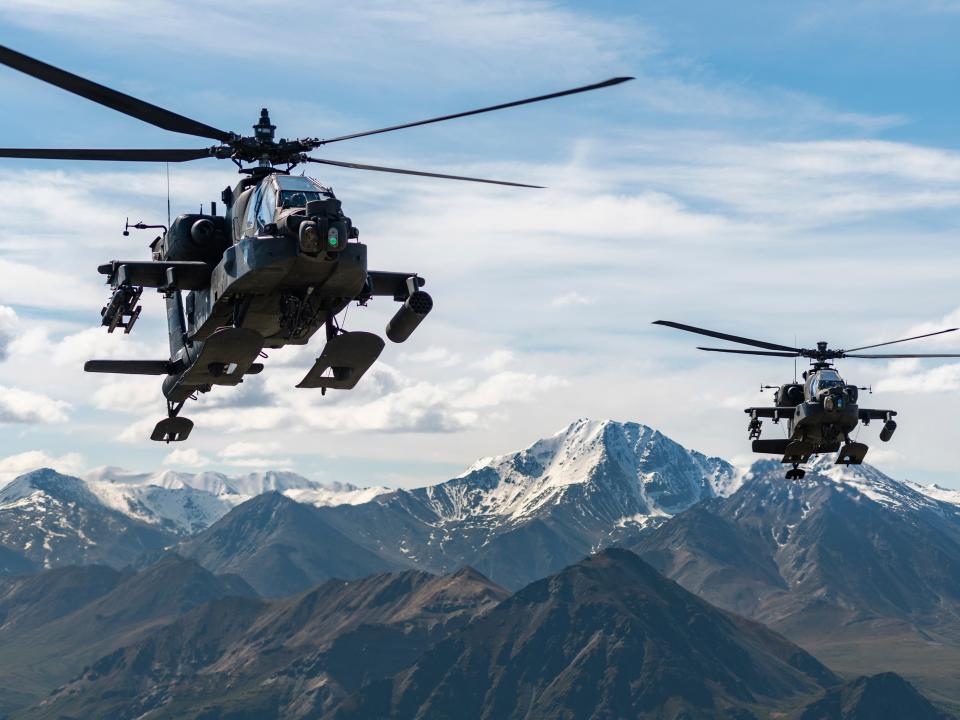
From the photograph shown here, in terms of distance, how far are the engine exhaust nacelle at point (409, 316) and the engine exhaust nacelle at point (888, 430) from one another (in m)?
47.6

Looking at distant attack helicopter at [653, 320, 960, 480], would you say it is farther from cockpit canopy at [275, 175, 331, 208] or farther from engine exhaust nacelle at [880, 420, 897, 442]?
cockpit canopy at [275, 175, 331, 208]

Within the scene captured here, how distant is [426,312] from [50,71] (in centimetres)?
1692

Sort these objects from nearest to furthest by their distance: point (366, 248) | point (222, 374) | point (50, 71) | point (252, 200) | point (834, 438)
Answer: point (50, 71) < point (366, 248) < point (252, 200) < point (222, 374) < point (834, 438)

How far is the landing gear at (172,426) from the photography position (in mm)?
64750

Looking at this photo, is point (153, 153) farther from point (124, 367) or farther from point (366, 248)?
point (124, 367)

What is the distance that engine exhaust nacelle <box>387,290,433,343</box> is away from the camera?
173 ft

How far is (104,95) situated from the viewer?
4425cm

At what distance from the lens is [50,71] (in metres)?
41.1

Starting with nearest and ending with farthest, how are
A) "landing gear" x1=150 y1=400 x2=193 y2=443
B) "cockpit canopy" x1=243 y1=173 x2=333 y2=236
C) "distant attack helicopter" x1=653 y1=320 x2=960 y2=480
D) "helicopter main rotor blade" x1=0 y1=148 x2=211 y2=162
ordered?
"helicopter main rotor blade" x1=0 y1=148 x2=211 y2=162, "cockpit canopy" x1=243 y1=173 x2=333 y2=236, "landing gear" x1=150 y1=400 x2=193 y2=443, "distant attack helicopter" x1=653 y1=320 x2=960 y2=480

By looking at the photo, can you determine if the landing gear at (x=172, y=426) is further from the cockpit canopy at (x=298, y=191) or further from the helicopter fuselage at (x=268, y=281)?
the cockpit canopy at (x=298, y=191)

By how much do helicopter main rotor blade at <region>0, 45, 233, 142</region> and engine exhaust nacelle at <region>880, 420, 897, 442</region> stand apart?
54.7 meters

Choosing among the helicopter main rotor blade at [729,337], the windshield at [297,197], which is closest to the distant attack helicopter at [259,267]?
the windshield at [297,197]

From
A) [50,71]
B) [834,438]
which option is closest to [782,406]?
[834,438]

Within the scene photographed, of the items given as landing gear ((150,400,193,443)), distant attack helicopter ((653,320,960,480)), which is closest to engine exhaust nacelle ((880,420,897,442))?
distant attack helicopter ((653,320,960,480))
